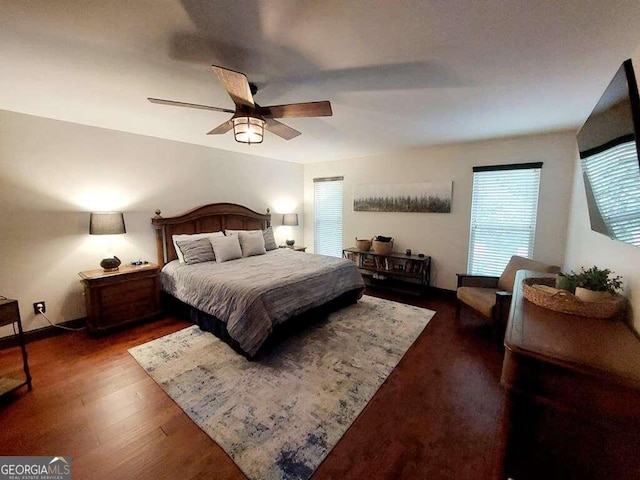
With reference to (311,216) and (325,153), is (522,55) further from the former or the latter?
(311,216)

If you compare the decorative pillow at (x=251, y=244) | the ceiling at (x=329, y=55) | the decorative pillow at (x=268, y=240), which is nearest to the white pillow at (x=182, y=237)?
the decorative pillow at (x=251, y=244)

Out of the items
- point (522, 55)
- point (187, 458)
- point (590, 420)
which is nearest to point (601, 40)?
point (522, 55)

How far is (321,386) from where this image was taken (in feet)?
6.88

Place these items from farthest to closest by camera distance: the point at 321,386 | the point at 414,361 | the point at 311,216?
the point at 311,216, the point at 414,361, the point at 321,386

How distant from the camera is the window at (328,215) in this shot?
5445 millimetres

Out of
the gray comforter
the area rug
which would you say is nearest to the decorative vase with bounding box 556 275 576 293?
the area rug

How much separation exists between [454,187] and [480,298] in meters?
1.84

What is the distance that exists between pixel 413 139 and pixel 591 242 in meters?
2.30

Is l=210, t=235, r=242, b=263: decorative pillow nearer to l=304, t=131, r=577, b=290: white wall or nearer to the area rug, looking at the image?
the area rug

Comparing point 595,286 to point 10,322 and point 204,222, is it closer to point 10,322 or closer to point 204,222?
point 10,322

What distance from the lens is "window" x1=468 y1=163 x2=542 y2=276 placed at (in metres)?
3.45

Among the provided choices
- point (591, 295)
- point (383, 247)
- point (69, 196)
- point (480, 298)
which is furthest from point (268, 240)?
point (591, 295)

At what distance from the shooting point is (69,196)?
294 centimetres

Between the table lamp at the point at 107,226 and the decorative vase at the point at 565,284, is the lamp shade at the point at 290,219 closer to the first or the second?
the table lamp at the point at 107,226
